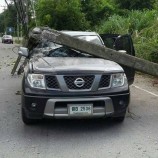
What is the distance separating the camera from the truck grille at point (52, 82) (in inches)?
249

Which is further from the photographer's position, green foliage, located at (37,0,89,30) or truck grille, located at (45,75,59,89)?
green foliage, located at (37,0,89,30)

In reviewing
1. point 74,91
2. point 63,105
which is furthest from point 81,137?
point 74,91

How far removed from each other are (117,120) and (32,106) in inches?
65.3

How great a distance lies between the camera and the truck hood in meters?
6.46

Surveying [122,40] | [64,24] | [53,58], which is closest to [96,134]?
[53,58]

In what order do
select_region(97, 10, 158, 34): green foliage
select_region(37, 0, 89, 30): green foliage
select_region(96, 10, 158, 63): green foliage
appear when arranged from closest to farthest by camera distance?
1. select_region(96, 10, 158, 63): green foliage
2. select_region(97, 10, 158, 34): green foliage
3. select_region(37, 0, 89, 30): green foliage

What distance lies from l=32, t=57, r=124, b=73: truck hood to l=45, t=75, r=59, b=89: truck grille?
5.2 inches

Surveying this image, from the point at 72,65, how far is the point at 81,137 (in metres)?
1.19

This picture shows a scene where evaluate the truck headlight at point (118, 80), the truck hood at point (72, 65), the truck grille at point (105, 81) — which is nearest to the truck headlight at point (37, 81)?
the truck hood at point (72, 65)

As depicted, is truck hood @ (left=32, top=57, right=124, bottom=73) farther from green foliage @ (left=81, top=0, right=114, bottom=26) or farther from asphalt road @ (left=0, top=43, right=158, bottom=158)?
green foliage @ (left=81, top=0, right=114, bottom=26)

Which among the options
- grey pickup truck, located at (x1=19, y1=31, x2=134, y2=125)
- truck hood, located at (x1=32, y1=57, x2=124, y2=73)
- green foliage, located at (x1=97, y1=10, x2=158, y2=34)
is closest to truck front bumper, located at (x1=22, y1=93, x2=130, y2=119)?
grey pickup truck, located at (x1=19, y1=31, x2=134, y2=125)

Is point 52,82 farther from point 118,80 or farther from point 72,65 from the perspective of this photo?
point 118,80

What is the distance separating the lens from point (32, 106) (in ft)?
20.7

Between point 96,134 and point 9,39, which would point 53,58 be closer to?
point 96,134
